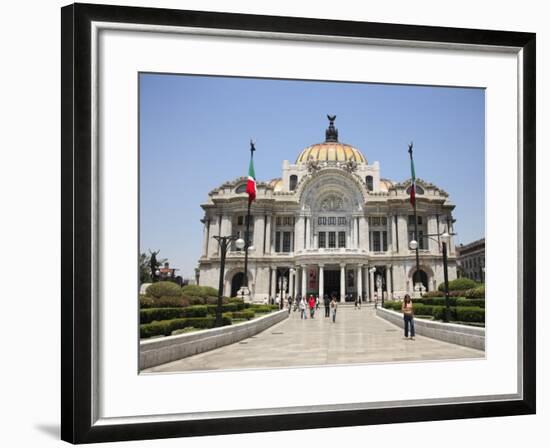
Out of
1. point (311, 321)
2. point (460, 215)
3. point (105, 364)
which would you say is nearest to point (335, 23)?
point (460, 215)

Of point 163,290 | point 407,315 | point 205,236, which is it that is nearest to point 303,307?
point 407,315

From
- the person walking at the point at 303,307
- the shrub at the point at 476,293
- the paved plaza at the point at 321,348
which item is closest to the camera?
the paved plaza at the point at 321,348

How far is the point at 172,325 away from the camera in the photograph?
1117 centimetres

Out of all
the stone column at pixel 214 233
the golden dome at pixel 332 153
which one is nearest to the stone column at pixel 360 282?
the golden dome at pixel 332 153

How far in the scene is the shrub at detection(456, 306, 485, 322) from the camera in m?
12.5

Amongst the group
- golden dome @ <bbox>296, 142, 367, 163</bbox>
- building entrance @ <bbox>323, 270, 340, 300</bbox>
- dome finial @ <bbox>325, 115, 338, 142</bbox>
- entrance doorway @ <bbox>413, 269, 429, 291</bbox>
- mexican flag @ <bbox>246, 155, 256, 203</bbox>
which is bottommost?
building entrance @ <bbox>323, 270, 340, 300</bbox>

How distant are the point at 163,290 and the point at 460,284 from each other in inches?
234

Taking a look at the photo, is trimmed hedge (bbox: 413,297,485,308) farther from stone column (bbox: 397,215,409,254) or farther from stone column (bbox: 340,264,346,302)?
stone column (bbox: 340,264,346,302)

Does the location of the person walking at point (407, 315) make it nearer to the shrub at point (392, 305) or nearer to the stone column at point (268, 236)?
the shrub at point (392, 305)

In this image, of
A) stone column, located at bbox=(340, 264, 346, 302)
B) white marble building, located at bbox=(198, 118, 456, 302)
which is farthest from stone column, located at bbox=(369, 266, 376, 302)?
stone column, located at bbox=(340, 264, 346, 302)

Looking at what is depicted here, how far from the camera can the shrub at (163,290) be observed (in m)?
11.0

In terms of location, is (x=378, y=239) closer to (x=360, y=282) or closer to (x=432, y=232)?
(x=360, y=282)

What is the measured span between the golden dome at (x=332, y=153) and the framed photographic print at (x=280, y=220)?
46 mm

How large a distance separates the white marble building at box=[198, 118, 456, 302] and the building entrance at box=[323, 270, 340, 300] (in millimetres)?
25
